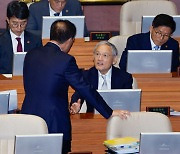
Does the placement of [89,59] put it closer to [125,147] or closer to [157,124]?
[157,124]

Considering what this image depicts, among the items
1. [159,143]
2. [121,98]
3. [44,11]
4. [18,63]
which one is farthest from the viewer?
[44,11]

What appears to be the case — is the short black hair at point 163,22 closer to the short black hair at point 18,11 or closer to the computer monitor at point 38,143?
the short black hair at point 18,11

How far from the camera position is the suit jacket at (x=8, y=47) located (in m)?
6.86

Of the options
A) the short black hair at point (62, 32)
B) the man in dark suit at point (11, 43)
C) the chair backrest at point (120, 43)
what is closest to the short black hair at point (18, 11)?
the man in dark suit at point (11, 43)

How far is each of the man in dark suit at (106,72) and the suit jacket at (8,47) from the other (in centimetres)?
98

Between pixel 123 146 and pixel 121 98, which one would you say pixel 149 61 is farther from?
pixel 123 146

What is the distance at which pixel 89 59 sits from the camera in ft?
23.9

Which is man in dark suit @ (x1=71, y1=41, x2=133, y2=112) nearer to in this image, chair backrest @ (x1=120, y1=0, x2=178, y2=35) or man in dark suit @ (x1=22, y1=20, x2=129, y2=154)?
man in dark suit @ (x1=22, y1=20, x2=129, y2=154)

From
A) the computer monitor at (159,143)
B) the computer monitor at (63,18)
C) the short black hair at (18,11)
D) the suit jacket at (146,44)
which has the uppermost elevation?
the short black hair at (18,11)

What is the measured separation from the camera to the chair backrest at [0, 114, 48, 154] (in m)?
4.85

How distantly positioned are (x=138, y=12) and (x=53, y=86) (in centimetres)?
312

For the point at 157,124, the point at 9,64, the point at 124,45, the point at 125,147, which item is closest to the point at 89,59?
the point at 124,45

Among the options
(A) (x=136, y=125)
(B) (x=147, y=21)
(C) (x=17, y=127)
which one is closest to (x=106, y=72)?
(A) (x=136, y=125)

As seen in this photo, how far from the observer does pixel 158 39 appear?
692 cm
